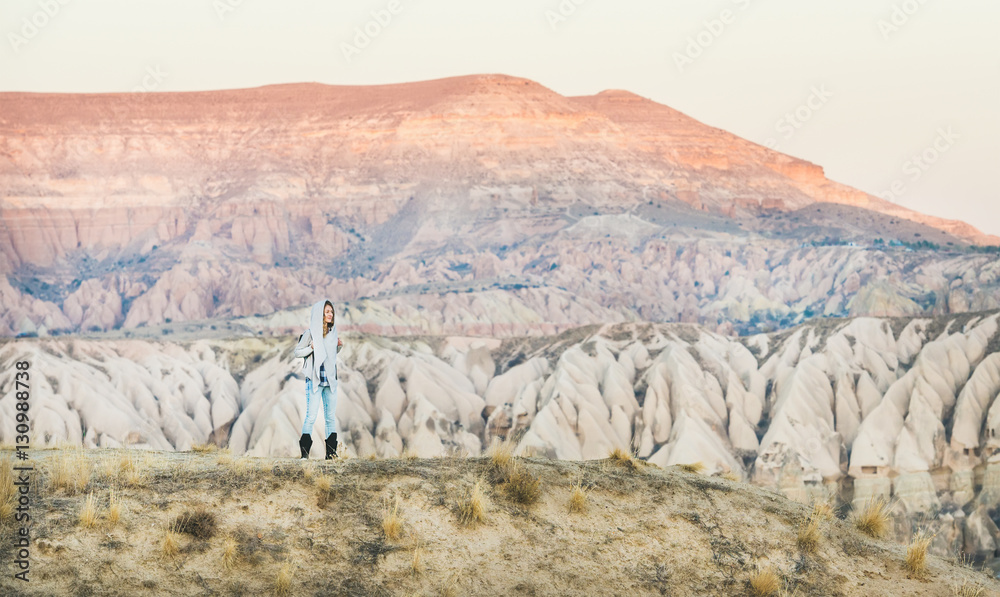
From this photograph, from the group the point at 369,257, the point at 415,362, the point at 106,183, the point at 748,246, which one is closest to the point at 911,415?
the point at 415,362

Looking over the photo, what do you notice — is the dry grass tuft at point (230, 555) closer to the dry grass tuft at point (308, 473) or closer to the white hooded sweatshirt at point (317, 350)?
the dry grass tuft at point (308, 473)

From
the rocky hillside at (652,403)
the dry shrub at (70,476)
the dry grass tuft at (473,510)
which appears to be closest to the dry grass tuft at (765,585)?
the dry grass tuft at (473,510)

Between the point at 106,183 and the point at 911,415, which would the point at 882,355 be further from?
the point at 106,183

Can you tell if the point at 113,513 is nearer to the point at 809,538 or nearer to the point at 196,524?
the point at 196,524

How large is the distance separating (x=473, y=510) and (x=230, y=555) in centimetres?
258

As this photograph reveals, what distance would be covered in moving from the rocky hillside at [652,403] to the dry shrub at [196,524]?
158 feet

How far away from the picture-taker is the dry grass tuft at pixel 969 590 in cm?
1223

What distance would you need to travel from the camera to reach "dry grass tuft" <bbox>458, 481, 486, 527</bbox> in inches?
478

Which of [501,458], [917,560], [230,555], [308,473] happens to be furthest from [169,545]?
[917,560]

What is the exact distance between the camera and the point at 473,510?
12.2m

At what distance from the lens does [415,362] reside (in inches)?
3004

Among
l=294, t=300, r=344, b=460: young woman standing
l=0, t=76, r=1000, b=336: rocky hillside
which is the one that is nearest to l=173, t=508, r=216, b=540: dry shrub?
l=294, t=300, r=344, b=460: young woman standing

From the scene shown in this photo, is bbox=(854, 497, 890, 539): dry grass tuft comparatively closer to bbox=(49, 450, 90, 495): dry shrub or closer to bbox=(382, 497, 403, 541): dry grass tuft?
bbox=(382, 497, 403, 541): dry grass tuft

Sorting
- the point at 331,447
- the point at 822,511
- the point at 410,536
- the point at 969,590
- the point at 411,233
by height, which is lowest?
the point at 969,590
